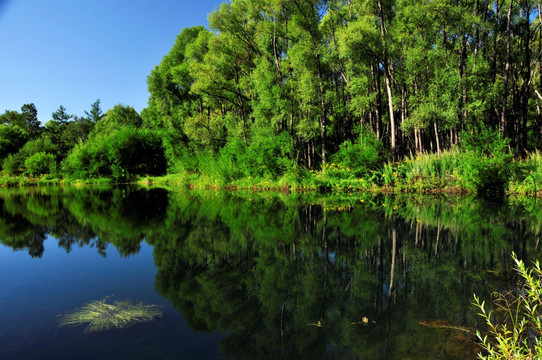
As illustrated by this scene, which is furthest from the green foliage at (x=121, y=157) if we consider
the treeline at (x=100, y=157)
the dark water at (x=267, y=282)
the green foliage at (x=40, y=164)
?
the dark water at (x=267, y=282)

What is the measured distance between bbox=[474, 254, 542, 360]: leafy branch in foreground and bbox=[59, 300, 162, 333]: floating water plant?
346 centimetres

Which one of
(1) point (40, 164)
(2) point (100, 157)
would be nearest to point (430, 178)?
(2) point (100, 157)

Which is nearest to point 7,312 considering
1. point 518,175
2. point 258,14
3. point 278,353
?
point 278,353

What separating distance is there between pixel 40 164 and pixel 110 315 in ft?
167

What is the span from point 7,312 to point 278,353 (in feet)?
12.1

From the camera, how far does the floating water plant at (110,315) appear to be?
11.6 ft

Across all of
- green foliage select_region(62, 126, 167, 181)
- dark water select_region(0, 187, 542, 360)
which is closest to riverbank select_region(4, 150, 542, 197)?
dark water select_region(0, 187, 542, 360)

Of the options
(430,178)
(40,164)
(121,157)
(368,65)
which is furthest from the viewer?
(40,164)

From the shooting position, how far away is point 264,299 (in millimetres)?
4047

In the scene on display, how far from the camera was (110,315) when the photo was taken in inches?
149

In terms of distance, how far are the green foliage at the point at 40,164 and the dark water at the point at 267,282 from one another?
41793mm

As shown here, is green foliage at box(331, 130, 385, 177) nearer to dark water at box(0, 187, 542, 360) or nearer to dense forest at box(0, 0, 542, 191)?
dense forest at box(0, 0, 542, 191)

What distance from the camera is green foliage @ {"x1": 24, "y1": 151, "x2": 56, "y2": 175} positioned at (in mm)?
42938

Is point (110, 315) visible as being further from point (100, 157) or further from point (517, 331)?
point (100, 157)
